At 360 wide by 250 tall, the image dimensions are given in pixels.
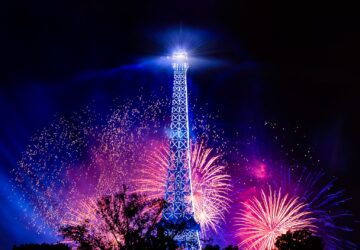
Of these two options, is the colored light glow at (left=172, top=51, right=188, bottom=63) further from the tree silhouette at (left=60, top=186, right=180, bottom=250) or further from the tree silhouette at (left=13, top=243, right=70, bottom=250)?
the tree silhouette at (left=13, top=243, right=70, bottom=250)

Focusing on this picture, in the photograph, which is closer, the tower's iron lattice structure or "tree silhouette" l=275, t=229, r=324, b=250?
"tree silhouette" l=275, t=229, r=324, b=250

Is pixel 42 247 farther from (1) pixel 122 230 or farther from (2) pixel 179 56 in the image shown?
(2) pixel 179 56

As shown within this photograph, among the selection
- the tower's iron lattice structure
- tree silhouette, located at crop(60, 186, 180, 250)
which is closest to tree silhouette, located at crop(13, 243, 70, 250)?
the tower's iron lattice structure

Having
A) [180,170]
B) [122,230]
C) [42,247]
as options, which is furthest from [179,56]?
[42,247]

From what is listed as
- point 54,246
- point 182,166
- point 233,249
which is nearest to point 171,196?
point 182,166

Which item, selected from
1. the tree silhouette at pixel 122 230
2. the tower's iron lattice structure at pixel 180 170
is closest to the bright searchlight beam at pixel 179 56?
→ the tower's iron lattice structure at pixel 180 170

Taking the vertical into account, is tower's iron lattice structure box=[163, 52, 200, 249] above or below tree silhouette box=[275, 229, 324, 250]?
above

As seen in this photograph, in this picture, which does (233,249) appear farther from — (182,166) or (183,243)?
(182,166)
